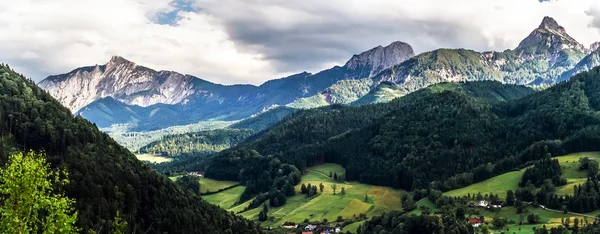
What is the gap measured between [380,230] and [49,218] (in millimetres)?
164985

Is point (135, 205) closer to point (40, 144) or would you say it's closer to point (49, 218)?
point (40, 144)

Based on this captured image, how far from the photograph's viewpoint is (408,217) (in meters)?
192

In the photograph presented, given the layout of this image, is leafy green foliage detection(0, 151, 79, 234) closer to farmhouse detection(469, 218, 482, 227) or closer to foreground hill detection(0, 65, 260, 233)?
foreground hill detection(0, 65, 260, 233)

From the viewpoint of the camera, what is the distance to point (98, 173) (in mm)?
142375

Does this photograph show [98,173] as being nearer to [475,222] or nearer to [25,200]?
[25,200]

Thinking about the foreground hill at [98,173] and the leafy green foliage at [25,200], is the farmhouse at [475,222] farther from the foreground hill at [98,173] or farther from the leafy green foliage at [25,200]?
the leafy green foliage at [25,200]

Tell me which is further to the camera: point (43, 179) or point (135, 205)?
point (135, 205)

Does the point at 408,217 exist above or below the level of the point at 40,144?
below

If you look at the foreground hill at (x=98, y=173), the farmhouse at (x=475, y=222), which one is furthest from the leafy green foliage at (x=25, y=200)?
the farmhouse at (x=475, y=222)

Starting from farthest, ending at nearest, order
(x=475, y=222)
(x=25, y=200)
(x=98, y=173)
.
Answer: (x=475, y=222) < (x=98, y=173) < (x=25, y=200)

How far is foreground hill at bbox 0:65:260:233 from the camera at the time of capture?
445 feet

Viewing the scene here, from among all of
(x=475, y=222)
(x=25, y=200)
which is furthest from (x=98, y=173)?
(x=475, y=222)

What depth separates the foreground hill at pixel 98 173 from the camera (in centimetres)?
13562

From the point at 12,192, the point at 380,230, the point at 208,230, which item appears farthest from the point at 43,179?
the point at 380,230
